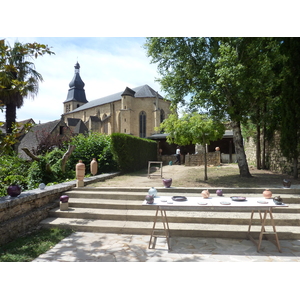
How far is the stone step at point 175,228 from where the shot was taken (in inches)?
164

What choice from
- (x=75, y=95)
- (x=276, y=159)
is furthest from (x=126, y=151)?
(x=75, y=95)

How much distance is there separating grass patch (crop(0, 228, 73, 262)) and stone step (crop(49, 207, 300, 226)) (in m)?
0.60

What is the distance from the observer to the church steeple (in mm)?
53781

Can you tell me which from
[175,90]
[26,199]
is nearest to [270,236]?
[26,199]

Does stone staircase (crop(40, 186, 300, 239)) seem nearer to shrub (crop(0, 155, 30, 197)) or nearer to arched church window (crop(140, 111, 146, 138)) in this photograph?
shrub (crop(0, 155, 30, 197))

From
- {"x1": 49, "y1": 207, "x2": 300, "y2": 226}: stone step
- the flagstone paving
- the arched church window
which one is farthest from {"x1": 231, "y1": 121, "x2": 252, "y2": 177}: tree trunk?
the arched church window

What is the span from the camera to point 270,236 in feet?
13.4

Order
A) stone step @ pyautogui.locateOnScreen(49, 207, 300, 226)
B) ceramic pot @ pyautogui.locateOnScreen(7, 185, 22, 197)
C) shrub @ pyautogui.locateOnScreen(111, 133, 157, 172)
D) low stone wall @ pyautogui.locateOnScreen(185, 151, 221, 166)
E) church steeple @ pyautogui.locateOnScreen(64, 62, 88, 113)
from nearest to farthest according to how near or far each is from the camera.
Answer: ceramic pot @ pyautogui.locateOnScreen(7, 185, 22, 197), stone step @ pyautogui.locateOnScreen(49, 207, 300, 226), shrub @ pyautogui.locateOnScreen(111, 133, 157, 172), low stone wall @ pyautogui.locateOnScreen(185, 151, 221, 166), church steeple @ pyautogui.locateOnScreen(64, 62, 88, 113)

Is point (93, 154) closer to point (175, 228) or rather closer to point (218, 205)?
point (175, 228)

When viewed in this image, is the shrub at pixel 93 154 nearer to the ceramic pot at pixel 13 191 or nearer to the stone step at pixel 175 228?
the stone step at pixel 175 228

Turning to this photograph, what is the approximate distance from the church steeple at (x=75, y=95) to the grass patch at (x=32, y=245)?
53.2m

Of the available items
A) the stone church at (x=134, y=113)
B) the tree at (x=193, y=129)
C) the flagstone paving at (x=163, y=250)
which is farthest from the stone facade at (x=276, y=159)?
the stone church at (x=134, y=113)

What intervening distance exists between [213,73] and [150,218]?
18.9 feet
